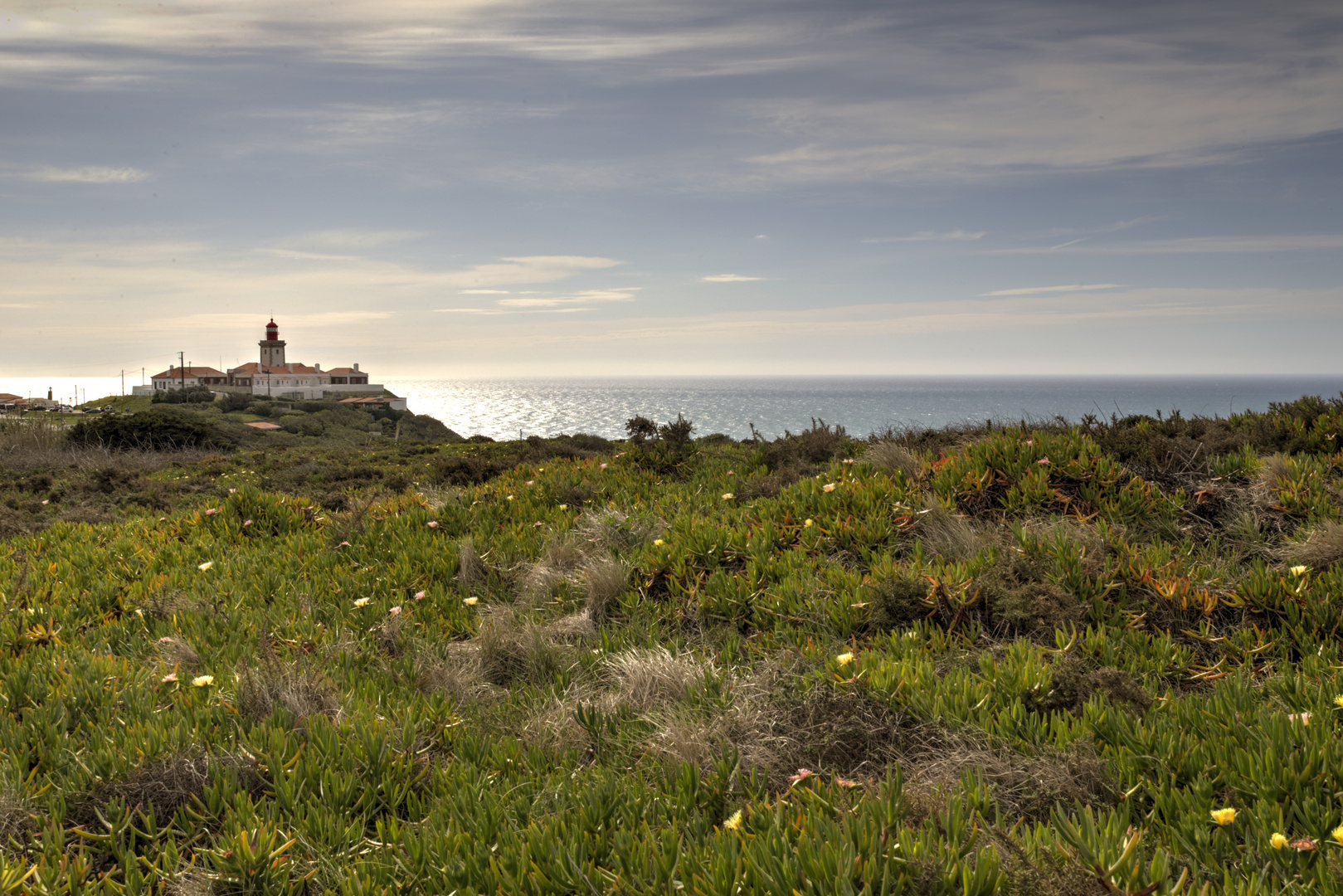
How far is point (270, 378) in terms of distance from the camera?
9781 centimetres

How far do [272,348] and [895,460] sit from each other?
4486 inches

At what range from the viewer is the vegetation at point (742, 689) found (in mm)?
2434

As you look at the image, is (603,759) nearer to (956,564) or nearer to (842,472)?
(956,564)

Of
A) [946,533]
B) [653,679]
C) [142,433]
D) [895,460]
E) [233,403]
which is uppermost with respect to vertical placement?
[233,403]

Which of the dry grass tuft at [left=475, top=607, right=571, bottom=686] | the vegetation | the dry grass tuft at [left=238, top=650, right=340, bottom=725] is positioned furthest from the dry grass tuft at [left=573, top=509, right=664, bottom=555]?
the dry grass tuft at [left=238, top=650, right=340, bottom=725]

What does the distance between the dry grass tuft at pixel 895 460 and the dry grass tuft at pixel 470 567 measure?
3680 mm

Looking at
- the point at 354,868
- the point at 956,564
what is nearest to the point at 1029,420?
the point at 956,564

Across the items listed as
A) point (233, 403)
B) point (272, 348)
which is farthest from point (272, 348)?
point (233, 403)

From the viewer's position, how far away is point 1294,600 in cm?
403

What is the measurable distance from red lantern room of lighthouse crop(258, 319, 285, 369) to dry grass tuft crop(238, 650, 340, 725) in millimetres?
113065

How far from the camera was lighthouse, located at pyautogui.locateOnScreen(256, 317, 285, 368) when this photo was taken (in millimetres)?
103812

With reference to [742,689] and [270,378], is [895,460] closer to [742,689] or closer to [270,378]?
[742,689]

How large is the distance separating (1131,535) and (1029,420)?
3.89 metres

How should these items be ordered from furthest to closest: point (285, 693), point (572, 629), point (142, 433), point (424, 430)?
point (424, 430), point (142, 433), point (572, 629), point (285, 693)
